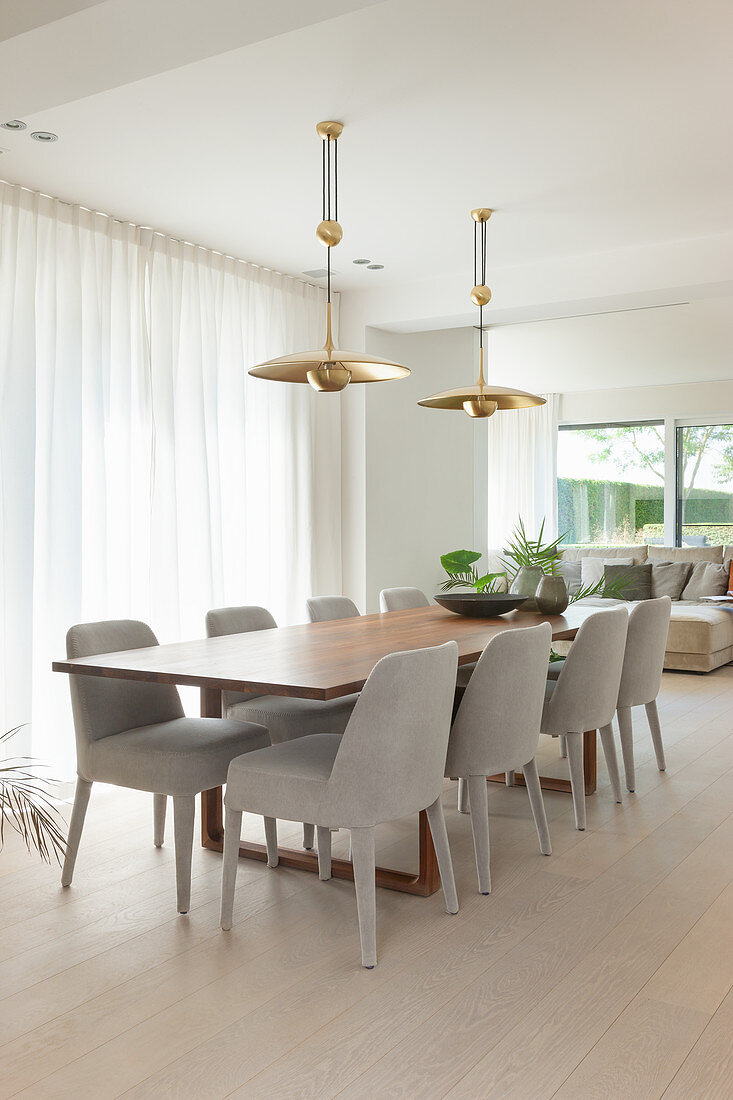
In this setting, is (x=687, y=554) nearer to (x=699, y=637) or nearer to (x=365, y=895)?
(x=699, y=637)

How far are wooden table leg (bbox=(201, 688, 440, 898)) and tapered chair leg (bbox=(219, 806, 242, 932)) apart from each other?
51 centimetres

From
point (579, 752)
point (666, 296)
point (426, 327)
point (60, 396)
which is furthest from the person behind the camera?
point (426, 327)

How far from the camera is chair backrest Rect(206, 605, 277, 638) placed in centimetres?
385

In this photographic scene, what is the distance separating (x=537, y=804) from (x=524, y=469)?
7.73 meters

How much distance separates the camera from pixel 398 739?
8.06ft

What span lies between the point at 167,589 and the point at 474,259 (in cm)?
250

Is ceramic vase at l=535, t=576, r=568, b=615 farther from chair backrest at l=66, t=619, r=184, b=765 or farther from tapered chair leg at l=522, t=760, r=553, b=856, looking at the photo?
chair backrest at l=66, t=619, r=184, b=765

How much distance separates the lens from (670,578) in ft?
27.6

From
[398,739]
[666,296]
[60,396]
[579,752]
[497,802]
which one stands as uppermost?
[666,296]

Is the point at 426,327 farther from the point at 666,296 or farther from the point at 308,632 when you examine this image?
the point at 308,632

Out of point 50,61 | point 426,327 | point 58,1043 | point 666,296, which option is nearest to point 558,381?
point 426,327

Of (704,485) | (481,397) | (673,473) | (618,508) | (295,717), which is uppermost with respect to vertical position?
(481,397)

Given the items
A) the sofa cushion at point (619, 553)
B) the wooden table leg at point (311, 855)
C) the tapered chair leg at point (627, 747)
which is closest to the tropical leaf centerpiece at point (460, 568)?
the tapered chair leg at point (627, 747)

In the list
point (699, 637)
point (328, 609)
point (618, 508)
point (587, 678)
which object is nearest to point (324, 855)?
point (587, 678)
